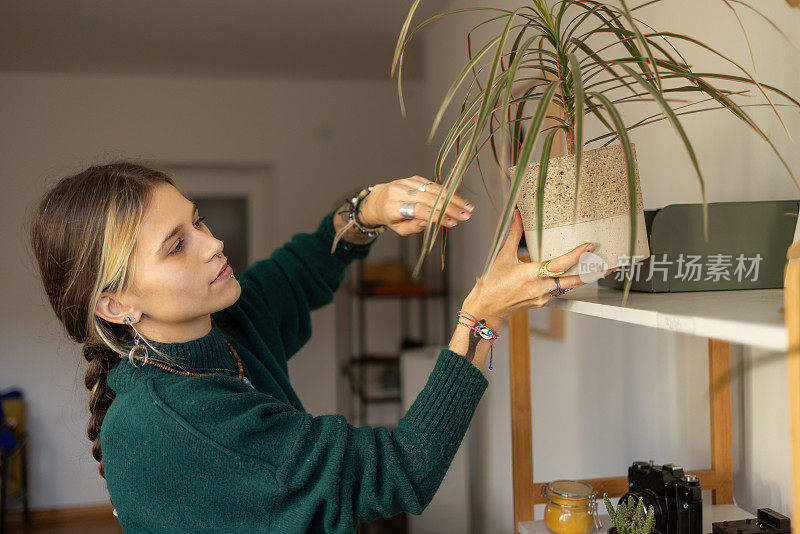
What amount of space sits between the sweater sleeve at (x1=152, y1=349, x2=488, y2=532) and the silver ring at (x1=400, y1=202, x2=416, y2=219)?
0.22m

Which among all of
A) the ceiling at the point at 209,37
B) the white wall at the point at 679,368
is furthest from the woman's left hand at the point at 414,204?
the ceiling at the point at 209,37

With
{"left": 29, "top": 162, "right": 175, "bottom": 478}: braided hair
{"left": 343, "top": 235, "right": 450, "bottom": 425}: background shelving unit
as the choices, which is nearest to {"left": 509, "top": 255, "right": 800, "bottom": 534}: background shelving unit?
{"left": 29, "top": 162, "right": 175, "bottom": 478}: braided hair

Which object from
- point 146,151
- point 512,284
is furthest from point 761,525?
point 146,151

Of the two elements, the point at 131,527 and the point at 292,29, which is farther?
the point at 292,29

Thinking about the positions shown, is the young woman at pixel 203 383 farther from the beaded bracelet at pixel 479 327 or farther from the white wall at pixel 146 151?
the white wall at pixel 146 151

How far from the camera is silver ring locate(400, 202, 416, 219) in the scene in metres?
0.96

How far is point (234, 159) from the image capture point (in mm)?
4180

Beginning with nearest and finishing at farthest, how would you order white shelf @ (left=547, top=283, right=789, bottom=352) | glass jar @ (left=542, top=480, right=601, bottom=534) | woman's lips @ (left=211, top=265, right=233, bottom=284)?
white shelf @ (left=547, top=283, right=789, bottom=352), woman's lips @ (left=211, top=265, right=233, bottom=284), glass jar @ (left=542, top=480, right=601, bottom=534)

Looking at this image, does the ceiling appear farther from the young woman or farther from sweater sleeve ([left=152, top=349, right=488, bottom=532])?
sweater sleeve ([left=152, top=349, right=488, bottom=532])

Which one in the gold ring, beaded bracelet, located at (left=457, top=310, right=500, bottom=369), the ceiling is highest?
the ceiling

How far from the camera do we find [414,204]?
955 millimetres

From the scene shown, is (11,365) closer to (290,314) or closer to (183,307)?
(290,314)

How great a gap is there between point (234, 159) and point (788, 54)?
11.9ft

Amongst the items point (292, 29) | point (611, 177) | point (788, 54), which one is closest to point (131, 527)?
point (611, 177)
